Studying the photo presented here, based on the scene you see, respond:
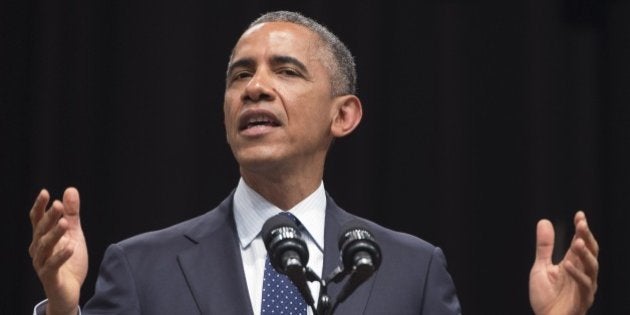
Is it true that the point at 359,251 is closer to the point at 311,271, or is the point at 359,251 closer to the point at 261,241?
the point at 311,271

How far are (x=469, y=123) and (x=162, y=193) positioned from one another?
1.10 metres

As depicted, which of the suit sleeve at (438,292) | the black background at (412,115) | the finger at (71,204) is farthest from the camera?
the black background at (412,115)

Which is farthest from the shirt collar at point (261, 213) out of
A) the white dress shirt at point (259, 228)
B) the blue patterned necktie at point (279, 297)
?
the blue patterned necktie at point (279, 297)

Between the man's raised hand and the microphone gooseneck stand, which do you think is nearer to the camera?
the microphone gooseneck stand

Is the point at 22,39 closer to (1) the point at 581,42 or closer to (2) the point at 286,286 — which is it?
(2) the point at 286,286

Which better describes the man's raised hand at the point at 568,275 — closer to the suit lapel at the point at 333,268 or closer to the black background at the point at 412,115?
the suit lapel at the point at 333,268

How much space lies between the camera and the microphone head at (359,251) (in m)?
1.91

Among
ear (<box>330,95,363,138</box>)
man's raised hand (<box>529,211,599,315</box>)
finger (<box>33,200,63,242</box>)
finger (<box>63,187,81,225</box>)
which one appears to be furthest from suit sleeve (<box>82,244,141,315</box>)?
man's raised hand (<box>529,211,599,315</box>)

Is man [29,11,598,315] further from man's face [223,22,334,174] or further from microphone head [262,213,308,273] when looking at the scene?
microphone head [262,213,308,273]

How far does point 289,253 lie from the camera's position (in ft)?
6.26

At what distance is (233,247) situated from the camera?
255cm

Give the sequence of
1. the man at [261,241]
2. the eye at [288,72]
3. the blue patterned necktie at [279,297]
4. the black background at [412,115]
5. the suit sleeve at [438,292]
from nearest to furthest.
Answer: the man at [261,241] < the blue patterned necktie at [279,297] < the suit sleeve at [438,292] < the eye at [288,72] < the black background at [412,115]

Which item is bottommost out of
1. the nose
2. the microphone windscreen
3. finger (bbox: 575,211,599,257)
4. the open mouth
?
finger (bbox: 575,211,599,257)

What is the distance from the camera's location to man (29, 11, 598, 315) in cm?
233
